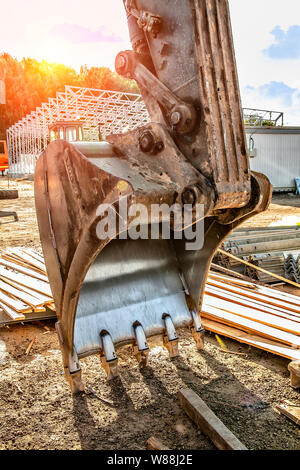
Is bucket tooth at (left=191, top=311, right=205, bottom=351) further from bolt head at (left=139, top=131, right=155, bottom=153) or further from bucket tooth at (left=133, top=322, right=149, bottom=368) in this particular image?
bolt head at (left=139, top=131, right=155, bottom=153)

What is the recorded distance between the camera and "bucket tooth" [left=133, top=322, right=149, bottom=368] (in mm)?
2781

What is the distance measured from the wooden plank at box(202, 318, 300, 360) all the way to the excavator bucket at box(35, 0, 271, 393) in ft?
3.68

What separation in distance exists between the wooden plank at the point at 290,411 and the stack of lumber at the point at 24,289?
245cm

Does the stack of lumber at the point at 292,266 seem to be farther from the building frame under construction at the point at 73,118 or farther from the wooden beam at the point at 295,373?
the building frame under construction at the point at 73,118

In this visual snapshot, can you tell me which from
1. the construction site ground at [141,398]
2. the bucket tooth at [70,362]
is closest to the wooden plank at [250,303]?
the construction site ground at [141,398]

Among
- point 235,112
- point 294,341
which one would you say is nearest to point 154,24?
point 235,112

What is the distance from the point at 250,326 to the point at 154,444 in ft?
5.82

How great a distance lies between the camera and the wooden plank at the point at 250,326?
3486 millimetres

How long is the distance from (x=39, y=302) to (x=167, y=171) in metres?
2.50

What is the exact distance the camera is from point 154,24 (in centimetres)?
239

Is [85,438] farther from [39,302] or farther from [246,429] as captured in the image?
[39,302]

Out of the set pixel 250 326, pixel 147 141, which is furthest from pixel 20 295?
pixel 147 141

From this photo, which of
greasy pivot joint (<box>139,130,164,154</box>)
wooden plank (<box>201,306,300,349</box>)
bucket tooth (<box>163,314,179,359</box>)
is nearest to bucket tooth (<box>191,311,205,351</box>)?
bucket tooth (<box>163,314,179,359</box>)
